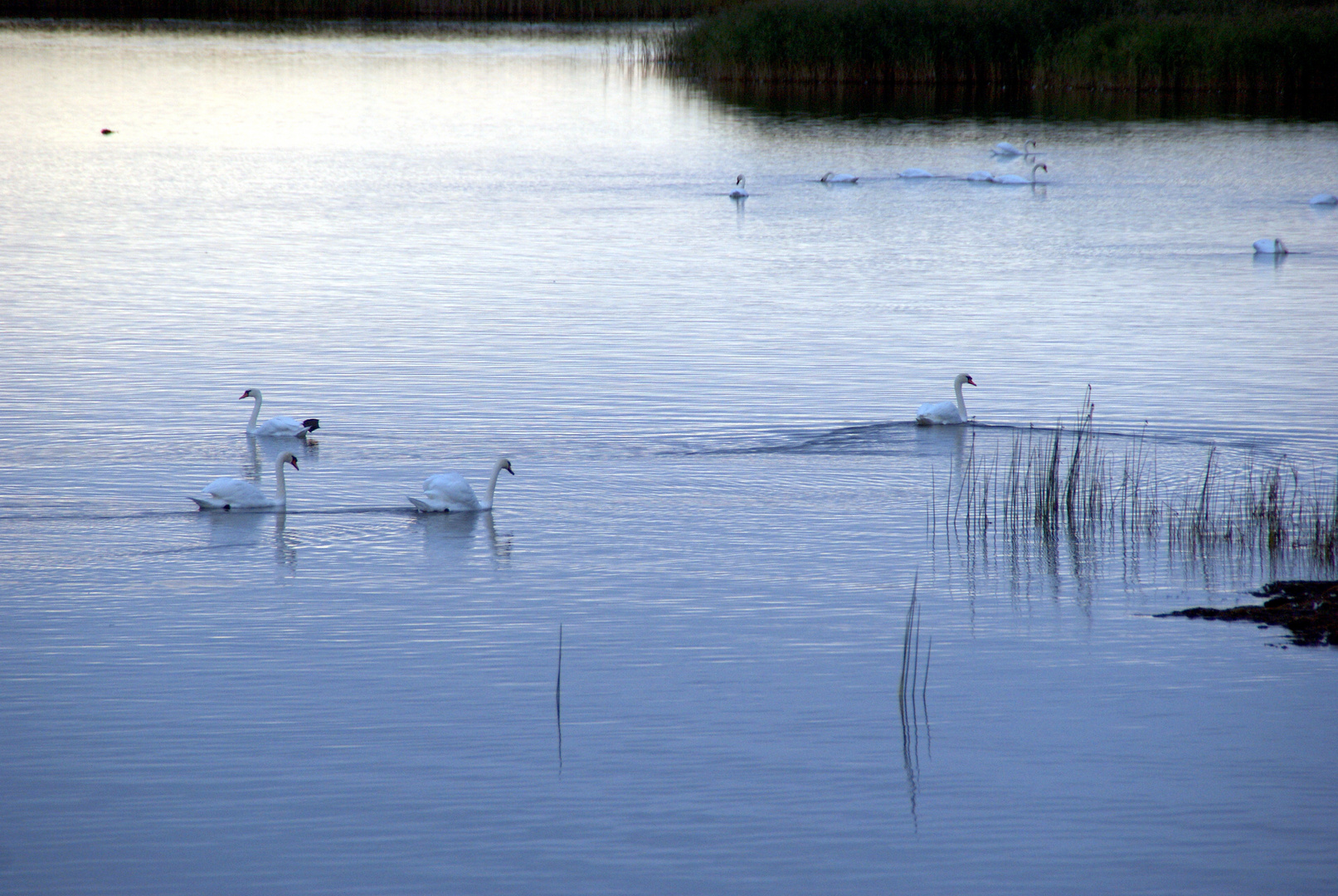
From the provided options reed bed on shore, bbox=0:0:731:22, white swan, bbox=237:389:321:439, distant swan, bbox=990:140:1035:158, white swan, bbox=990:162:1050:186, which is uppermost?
reed bed on shore, bbox=0:0:731:22

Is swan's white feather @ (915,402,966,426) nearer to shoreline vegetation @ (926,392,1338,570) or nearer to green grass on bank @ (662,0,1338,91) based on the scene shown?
shoreline vegetation @ (926,392,1338,570)

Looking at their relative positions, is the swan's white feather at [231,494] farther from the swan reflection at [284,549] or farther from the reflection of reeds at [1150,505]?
the reflection of reeds at [1150,505]

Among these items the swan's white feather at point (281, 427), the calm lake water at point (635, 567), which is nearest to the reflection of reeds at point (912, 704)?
the calm lake water at point (635, 567)

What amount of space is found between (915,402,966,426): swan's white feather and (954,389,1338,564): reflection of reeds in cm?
111

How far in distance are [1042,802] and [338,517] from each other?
5.77 m

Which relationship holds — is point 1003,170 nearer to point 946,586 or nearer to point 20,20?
point 946,586

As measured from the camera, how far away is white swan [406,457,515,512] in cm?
1066

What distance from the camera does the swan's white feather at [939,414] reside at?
1330 centimetres

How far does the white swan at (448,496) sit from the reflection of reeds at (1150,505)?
3354mm

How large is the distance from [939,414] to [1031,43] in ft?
120

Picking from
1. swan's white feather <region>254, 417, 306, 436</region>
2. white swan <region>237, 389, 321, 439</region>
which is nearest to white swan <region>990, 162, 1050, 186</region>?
white swan <region>237, 389, 321, 439</region>

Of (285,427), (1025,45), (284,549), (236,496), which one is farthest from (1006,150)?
(284,549)

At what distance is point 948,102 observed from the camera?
45125 millimetres

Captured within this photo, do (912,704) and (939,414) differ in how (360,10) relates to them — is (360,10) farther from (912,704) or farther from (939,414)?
(912,704)
